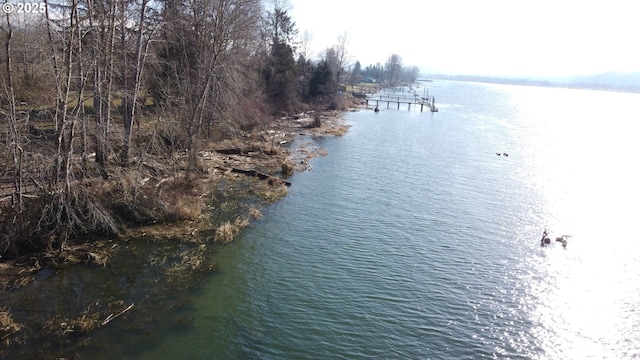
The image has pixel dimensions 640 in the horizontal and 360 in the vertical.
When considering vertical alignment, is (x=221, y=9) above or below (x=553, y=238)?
above

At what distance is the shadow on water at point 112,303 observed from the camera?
11117 millimetres

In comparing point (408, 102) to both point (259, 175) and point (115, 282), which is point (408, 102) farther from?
point (115, 282)

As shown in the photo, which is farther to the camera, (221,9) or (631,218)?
(631,218)

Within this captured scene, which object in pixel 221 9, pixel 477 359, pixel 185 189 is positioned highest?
pixel 221 9

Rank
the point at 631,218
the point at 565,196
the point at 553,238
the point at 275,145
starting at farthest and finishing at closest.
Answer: the point at 275,145, the point at 565,196, the point at 631,218, the point at 553,238

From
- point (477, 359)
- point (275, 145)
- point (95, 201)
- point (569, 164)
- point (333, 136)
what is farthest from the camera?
point (333, 136)

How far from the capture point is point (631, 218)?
2647cm

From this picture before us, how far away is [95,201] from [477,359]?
15.0 m

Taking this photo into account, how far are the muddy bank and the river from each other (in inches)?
19.4

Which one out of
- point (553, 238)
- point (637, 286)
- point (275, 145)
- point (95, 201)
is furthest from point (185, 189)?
point (637, 286)

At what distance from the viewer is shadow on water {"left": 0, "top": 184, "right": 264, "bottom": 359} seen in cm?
→ 1112

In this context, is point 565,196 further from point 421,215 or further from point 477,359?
point 477,359

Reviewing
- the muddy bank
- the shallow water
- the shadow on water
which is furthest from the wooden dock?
the shadow on water

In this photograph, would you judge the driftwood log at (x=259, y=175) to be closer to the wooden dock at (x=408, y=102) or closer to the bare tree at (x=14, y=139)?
the bare tree at (x=14, y=139)
